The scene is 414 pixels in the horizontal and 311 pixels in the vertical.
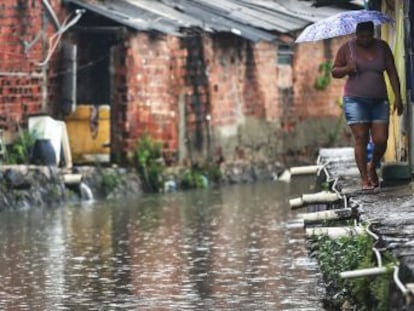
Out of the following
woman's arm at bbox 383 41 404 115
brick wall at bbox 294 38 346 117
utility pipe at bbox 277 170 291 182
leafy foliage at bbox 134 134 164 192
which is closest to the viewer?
woman's arm at bbox 383 41 404 115

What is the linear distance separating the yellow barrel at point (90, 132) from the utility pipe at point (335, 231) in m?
14.6

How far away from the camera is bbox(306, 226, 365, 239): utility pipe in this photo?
11.2m

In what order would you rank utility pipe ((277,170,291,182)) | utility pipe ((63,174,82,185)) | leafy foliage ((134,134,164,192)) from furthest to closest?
utility pipe ((277,170,291,182)), leafy foliage ((134,134,164,192)), utility pipe ((63,174,82,185))

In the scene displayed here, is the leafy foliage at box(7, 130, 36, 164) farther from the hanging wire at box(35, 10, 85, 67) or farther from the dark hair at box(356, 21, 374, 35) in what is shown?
the dark hair at box(356, 21, 374, 35)

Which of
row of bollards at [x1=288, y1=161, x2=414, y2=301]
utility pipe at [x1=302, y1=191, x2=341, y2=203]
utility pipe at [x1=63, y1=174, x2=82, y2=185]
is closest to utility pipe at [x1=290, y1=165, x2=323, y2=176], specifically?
row of bollards at [x1=288, y1=161, x2=414, y2=301]

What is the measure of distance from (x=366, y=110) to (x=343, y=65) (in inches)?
17.2

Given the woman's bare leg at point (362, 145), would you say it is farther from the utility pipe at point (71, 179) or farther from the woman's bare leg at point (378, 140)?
the utility pipe at point (71, 179)

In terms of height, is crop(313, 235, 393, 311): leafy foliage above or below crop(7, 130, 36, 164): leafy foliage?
below

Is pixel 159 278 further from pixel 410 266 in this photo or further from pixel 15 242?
pixel 410 266

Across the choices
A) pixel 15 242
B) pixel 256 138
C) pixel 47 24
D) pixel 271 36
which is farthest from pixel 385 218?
pixel 256 138

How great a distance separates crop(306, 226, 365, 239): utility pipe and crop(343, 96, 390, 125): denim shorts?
42.0 inches

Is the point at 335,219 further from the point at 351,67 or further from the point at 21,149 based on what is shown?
the point at 21,149

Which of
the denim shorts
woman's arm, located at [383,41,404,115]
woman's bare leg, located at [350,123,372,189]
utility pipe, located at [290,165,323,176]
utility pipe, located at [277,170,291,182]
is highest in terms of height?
woman's arm, located at [383,41,404,115]

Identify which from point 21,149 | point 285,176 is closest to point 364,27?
point 21,149
